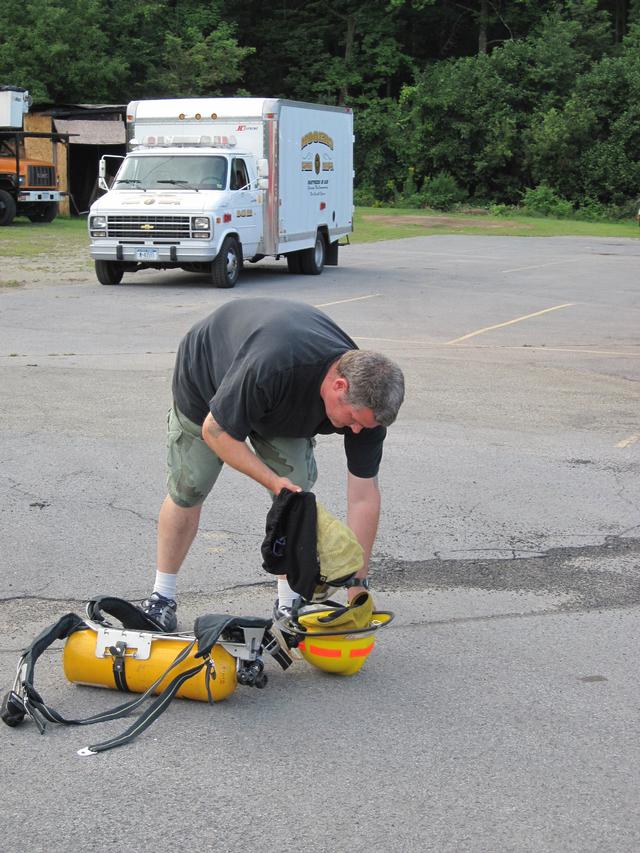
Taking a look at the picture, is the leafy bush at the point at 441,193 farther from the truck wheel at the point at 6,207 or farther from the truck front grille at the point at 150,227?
the truck front grille at the point at 150,227

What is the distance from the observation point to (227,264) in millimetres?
18531

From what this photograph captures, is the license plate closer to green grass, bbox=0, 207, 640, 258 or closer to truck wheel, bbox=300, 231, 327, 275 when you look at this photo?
truck wheel, bbox=300, 231, 327, 275

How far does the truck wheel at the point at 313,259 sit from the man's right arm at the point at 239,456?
1752 cm

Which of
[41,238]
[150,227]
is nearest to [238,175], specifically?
[150,227]

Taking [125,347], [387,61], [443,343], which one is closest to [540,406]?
[443,343]

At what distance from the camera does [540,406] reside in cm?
968

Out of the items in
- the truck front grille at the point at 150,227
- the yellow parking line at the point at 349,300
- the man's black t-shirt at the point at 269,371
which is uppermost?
the truck front grille at the point at 150,227

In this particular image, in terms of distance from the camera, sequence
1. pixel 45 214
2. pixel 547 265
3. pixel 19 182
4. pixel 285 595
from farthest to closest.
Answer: pixel 45 214, pixel 19 182, pixel 547 265, pixel 285 595

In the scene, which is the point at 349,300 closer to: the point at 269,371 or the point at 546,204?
the point at 269,371

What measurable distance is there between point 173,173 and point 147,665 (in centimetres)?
1581

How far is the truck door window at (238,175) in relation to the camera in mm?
18766

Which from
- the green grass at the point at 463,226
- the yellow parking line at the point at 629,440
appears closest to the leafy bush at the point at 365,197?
the green grass at the point at 463,226

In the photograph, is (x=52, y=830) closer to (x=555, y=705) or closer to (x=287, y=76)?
(x=555, y=705)

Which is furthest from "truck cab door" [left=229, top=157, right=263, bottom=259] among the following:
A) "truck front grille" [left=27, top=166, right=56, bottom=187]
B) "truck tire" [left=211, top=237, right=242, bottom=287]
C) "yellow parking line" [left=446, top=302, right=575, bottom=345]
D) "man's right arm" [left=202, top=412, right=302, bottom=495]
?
"man's right arm" [left=202, top=412, right=302, bottom=495]
